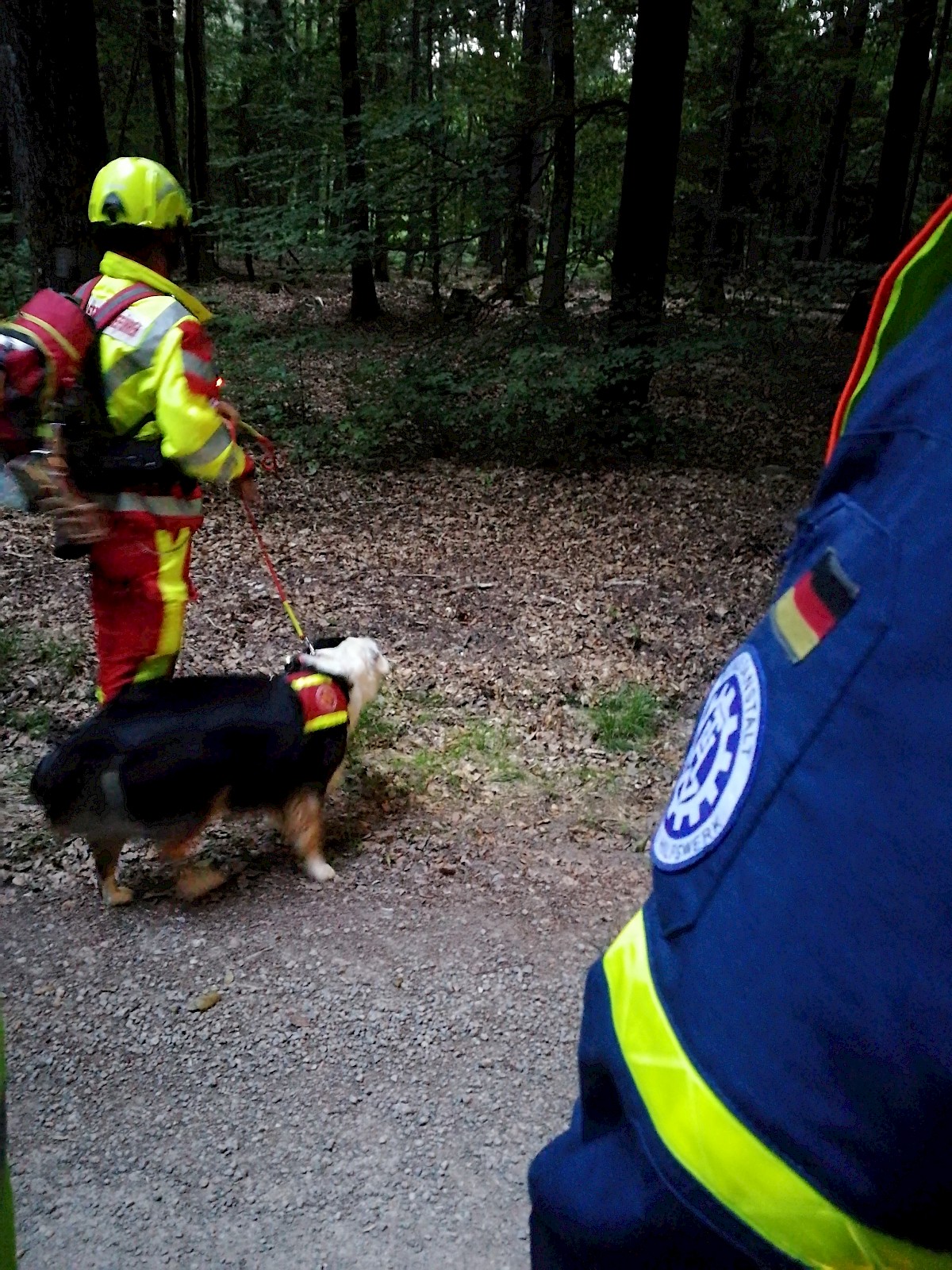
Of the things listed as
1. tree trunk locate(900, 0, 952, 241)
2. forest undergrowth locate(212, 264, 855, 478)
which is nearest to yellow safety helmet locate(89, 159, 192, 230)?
forest undergrowth locate(212, 264, 855, 478)

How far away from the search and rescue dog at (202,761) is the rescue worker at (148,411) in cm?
38

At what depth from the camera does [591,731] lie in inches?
201

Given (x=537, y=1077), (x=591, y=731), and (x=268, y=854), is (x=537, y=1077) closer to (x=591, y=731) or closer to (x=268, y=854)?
(x=268, y=854)

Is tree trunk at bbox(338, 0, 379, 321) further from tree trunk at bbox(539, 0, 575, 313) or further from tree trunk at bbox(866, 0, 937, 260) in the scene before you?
tree trunk at bbox(866, 0, 937, 260)

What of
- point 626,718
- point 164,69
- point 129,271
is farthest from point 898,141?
point 164,69

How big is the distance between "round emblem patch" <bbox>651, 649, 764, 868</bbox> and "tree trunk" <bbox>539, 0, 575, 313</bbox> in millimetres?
8754

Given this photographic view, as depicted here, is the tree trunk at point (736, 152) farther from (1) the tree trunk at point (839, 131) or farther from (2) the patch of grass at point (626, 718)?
(2) the patch of grass at point (626, 718)

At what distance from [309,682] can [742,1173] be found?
3224mm

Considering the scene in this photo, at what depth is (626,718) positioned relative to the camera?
5.14m

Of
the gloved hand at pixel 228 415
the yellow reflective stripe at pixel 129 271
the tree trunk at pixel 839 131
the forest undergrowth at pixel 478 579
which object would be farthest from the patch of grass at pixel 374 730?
the tree trunk at pixel 839 131

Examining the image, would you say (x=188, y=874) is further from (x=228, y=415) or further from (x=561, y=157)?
(x=561, y=157)

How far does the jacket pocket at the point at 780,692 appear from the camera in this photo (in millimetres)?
704

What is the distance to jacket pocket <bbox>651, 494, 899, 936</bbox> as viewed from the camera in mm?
704

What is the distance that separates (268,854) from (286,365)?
21.3 ft
